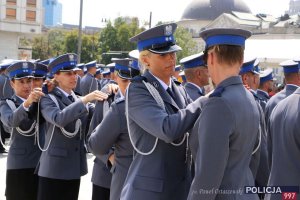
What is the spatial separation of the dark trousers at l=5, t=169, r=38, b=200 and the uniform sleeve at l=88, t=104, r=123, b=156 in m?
1.85

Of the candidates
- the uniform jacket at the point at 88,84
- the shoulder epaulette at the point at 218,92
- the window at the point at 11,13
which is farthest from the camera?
the window at the point at 11,13

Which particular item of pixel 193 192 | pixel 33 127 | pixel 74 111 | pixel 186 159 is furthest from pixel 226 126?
pixel 33 127

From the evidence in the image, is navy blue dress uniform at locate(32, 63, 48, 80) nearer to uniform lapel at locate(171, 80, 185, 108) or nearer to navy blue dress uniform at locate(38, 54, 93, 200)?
navy blue dress uniform at locate(38, 54, 93, 200)

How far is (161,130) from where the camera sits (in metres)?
2.77

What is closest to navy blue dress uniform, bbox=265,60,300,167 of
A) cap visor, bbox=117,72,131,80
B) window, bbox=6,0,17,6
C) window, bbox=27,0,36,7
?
cap visor, bbox=117,72,131,80

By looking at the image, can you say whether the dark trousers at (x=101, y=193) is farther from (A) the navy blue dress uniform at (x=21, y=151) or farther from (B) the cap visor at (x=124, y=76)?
(B) the cap visor at (x=124, y=76)

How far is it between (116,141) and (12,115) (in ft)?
5.58

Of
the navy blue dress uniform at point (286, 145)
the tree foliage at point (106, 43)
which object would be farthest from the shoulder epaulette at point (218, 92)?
the tree foliage at point (106, 43)

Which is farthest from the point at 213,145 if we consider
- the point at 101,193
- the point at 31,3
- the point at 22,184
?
the point at 31,3

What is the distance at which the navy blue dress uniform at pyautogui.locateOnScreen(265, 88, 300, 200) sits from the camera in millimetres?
3152

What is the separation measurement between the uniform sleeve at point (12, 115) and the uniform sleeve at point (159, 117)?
6.72ft

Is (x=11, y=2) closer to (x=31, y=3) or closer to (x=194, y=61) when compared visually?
(x=31, y=3)

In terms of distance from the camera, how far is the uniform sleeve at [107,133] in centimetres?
347

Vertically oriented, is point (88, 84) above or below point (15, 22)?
below
